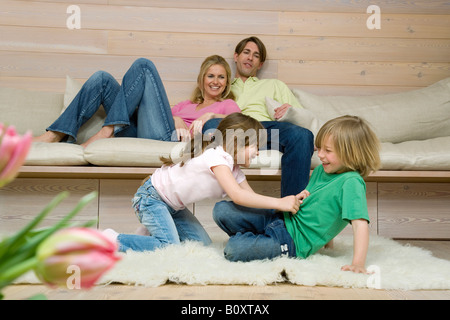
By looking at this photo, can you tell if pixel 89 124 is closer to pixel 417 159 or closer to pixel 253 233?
pixel 253 233

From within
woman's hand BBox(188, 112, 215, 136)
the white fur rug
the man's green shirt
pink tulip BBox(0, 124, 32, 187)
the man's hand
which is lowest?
the white fur rug

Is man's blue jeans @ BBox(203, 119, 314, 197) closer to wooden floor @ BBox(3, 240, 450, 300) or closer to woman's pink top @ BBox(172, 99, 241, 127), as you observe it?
woman's pink top @ BBox(172, 99, 241, 127)

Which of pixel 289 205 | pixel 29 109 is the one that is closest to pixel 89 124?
pixel 29 109

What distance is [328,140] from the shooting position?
4.66 feet

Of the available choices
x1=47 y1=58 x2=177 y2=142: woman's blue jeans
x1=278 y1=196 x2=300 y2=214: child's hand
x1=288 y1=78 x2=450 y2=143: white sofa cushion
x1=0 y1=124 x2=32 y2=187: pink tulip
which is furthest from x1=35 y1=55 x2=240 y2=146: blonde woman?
x1=0 y1=124 x2=32 y2=187: pink tulip

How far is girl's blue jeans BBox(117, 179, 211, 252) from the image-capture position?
1524 mm

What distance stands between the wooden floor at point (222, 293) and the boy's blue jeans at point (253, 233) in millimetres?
193

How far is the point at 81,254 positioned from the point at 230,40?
269 cm

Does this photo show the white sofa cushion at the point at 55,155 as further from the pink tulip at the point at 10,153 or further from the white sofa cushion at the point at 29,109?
the pink tulip at the point at 10,153

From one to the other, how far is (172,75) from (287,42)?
0.77 meters

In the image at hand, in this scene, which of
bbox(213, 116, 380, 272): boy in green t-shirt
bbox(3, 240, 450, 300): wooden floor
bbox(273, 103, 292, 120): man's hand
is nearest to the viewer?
bbox(3, 240, 450, 300): wooden floor

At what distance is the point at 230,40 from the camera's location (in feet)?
9.18

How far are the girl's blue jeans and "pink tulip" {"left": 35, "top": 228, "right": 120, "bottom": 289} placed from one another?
129 cm
